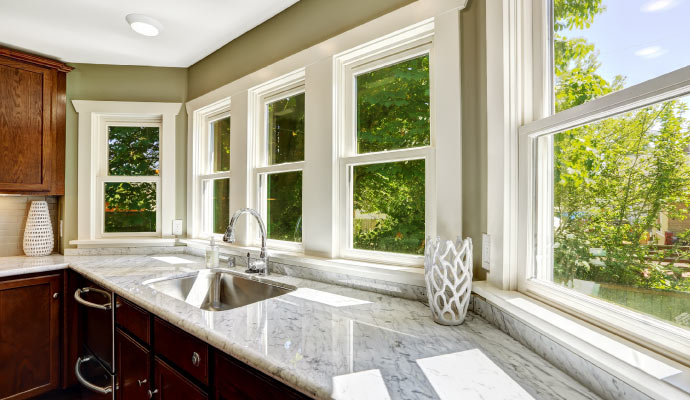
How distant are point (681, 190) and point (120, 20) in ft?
9.29

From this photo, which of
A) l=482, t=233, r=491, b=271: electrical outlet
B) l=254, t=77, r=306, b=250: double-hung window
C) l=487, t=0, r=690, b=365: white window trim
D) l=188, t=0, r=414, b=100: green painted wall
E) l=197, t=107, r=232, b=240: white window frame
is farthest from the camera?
l=197, t=107, r=232, b=240: white window frame

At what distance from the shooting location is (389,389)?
2.36 feet

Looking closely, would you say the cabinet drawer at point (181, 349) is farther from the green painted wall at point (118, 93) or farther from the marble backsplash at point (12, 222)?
the marble backsplash at point (12, 222)

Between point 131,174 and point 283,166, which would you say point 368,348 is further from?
point 131,174

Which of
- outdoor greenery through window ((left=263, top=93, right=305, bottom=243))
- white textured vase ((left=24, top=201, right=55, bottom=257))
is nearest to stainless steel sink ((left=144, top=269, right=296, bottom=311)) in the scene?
outdoor greenery through window ((left=263, top=93, right=305, bottom=243))

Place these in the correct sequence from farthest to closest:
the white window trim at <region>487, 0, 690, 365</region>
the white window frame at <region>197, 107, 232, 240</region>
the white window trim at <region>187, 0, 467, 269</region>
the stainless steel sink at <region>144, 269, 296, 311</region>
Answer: the white window frame at <region>197, 107, 232, 240</region> < the stainless steel sink at <region>144, 269, 296, 311</region> < the white window trim at <region>187, 0, 467, 269</region> < the white window trim at <region>487, 0, 690, 365</region>

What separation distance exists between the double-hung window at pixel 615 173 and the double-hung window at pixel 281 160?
1345 millimetres

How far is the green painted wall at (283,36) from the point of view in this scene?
168cm

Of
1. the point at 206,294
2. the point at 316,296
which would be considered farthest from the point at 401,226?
the point at 206,294

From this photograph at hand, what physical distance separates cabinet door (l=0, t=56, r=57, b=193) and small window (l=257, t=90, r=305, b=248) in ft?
5.67

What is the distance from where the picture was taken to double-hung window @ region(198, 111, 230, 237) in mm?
2615

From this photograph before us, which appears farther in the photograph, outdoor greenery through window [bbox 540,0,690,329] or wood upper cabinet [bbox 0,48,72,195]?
wood upper cabinet [bbox 0,48,72,195]

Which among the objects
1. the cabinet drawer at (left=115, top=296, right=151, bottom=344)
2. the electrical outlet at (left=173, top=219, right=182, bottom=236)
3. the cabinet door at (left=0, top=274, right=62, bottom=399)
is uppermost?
the electrical outlet at (left=173, top=219, right=182, bottom=236)

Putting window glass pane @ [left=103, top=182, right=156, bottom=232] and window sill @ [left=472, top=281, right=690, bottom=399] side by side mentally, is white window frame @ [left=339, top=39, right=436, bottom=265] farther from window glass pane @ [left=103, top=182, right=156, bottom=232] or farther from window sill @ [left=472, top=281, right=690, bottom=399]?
window glass pane @ [left=103, top=182, right=156, bottom=232]
